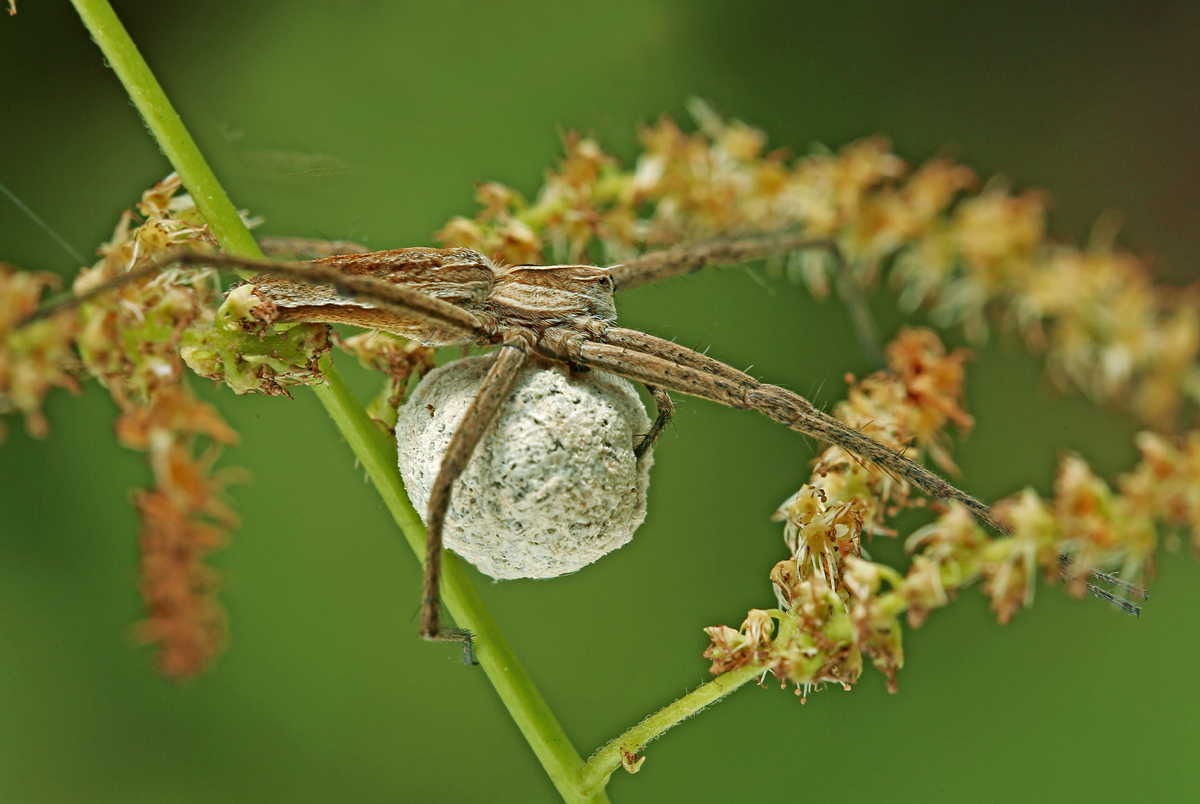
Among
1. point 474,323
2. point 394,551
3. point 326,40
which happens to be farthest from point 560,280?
point 326,40

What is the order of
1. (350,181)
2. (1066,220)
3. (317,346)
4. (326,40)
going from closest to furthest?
(317,346), (350,181), (326,40), (1066,220)

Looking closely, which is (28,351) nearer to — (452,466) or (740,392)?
(452,466)

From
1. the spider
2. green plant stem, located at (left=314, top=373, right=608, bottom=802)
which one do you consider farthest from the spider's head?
green plant stem, located at (left=314, top=373, right=608, bottom=802)

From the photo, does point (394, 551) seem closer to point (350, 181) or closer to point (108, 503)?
point (108, 503)

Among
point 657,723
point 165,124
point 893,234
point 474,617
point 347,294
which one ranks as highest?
point 165,124

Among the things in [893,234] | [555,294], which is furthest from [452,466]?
[893,234]

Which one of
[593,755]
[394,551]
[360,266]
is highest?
[360,266]
